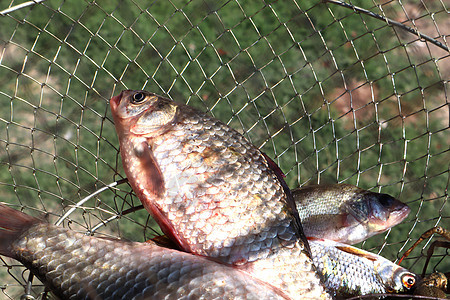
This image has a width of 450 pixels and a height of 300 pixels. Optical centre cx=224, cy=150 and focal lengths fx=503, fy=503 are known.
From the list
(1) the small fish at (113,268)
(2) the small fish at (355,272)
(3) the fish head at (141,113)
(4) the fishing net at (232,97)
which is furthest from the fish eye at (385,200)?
(3) the fish head at (141,113)

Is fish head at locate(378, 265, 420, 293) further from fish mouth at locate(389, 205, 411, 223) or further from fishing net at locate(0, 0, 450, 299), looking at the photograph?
fishing net at locate(0, 0, 450, 299)

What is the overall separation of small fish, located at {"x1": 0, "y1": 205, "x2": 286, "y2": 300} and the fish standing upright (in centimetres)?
9

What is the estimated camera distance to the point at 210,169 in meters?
1.81

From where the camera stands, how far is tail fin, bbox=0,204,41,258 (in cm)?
167

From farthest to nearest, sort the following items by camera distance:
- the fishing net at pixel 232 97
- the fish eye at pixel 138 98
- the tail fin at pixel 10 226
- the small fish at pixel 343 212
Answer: the fishing net at pixel 232 97 < the small fish at pixel 343 212 < the fish eye at pixel 138 98 < the tail fin at pixel 10 226

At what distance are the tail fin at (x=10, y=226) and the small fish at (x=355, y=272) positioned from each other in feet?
3.52

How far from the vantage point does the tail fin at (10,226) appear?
167cm

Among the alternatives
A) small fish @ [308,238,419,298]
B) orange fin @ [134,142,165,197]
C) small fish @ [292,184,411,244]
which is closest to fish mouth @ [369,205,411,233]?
small fish @ [292,184,411,244]

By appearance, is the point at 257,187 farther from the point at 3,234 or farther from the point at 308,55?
the point at 308,55

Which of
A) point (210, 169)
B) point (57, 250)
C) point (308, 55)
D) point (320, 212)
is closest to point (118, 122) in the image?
point (210, 169)

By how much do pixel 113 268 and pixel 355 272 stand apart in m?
0.96

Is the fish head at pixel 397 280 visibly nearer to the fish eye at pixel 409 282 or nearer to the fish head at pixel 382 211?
the fish eye at pixel 409 282

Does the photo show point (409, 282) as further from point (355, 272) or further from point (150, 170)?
point (150, 170)

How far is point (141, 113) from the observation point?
1906mm
